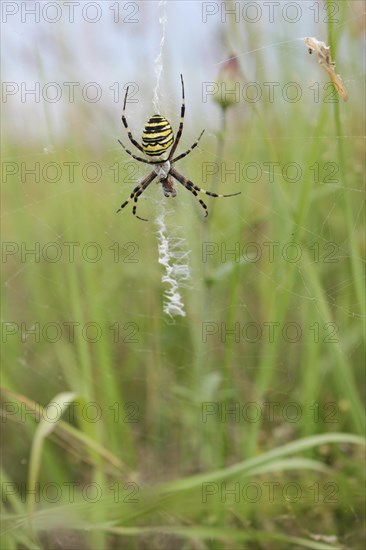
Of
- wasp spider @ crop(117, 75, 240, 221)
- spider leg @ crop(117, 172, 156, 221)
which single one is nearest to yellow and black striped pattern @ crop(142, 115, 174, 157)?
wasp spider @ crop(117, 75, 240, 221)

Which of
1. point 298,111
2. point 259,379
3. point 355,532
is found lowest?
point 355,532

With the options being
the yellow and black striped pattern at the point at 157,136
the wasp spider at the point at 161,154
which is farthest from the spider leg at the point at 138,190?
the yellow and black striped pattern at the point at 157,136

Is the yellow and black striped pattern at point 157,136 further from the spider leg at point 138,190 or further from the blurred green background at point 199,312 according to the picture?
the spider leg at point 138,190

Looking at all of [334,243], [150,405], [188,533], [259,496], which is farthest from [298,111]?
[188,533]

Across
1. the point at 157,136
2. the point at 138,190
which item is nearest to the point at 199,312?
the point at 138,190

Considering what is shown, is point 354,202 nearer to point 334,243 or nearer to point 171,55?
point 334,243

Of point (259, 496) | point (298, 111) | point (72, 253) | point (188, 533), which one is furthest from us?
point (298, 111)

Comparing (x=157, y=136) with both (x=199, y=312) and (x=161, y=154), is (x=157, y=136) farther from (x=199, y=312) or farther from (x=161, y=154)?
(x=199, y=312)
